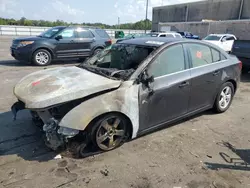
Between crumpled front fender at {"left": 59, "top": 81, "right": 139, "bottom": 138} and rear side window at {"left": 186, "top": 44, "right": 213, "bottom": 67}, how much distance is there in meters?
1.42

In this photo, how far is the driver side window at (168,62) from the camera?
352 cm

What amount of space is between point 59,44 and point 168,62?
764 cm

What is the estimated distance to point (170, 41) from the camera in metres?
3.86

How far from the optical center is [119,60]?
3.95 meters

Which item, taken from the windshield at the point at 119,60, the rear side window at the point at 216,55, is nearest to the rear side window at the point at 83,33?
the windshield at the point at 119,60

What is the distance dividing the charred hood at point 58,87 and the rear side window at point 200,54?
1616 millimetres

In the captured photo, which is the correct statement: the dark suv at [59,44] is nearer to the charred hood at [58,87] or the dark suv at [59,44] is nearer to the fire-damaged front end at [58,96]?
the charred hood at [58,87]

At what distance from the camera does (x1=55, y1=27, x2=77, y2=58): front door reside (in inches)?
403

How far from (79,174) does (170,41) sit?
2541 millimetres

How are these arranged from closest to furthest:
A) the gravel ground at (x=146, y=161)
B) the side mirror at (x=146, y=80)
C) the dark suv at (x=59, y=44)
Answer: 1. the gravel ground at (x=146, y=161)
2. the side mirror at (x=146, y=80)
3. the dark suv at (x=59, y=44)

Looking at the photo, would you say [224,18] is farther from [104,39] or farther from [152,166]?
[152,166]

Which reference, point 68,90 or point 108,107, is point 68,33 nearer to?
point 68,90

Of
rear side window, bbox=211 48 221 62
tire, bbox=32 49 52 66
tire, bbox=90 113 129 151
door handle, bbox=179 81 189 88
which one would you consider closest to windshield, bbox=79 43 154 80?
tire, bbox=90 113 129 151

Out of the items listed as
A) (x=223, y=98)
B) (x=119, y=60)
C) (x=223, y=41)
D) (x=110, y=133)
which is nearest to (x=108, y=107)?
(x=110, y=133)
